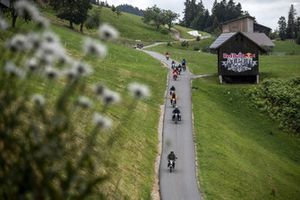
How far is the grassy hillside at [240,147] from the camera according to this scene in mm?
34094

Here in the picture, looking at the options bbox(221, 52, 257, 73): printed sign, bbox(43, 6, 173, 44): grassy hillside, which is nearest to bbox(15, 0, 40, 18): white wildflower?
bbox(221, 52, 257, 73): printed sign

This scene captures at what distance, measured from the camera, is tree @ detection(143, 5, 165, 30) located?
484 feet

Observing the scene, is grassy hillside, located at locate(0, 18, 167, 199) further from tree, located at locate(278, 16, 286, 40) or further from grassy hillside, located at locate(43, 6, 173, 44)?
tree, located at locate(278, 16, 286, 40)

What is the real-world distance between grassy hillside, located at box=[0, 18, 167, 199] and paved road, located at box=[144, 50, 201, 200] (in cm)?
92

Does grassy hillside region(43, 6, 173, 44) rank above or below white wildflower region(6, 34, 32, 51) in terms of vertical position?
above

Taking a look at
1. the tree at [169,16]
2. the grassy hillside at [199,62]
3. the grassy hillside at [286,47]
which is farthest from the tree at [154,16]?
the grassy hillside at [199,62]

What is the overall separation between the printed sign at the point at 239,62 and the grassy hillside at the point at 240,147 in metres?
3.06

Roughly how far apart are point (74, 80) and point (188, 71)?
7182 cm

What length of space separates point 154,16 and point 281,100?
298 feet

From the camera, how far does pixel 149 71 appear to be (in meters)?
69.9

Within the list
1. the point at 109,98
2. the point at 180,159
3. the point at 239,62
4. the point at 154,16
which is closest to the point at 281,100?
the point at 239,62

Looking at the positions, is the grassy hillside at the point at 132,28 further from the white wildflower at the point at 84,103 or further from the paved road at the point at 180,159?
the white wildflower at the point at 84,103

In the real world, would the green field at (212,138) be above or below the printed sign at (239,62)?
below

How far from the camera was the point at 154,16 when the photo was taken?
148m
